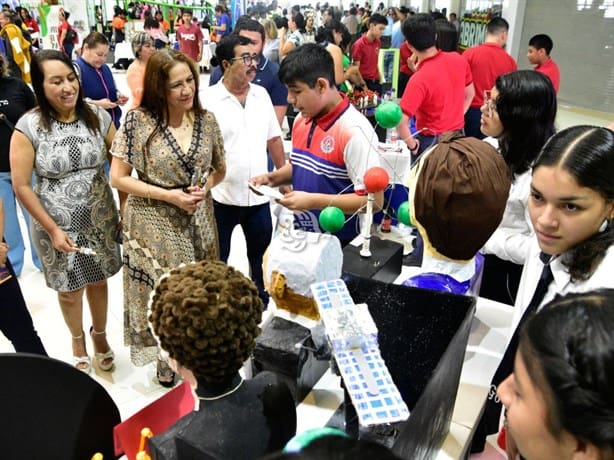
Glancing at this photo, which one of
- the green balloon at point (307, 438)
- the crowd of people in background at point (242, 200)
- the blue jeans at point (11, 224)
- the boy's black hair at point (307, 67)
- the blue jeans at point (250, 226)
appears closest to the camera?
the green balloon at point (307, 438)

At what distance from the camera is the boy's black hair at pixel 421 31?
340 centimetres

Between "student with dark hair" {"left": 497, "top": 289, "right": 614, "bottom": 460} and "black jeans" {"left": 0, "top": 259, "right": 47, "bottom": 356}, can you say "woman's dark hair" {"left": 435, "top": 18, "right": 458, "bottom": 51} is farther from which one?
"student with dark hair" {"left": 497, "top": 289, "right": 614, "bottom": 460}

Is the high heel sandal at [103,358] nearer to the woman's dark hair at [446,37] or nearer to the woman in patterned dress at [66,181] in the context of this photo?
the woman in patterned dress at [66,181]

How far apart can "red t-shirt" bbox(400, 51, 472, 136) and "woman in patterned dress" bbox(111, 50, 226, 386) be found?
182 centimetres

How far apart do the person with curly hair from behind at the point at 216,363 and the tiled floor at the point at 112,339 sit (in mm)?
1464

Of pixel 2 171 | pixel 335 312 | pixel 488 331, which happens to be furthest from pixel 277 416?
pixel 2 171

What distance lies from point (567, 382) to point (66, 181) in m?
1.98

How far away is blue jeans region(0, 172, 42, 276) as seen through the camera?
2.86m

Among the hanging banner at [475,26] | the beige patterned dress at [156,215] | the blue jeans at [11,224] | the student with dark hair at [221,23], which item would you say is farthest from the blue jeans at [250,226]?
the student with dark hair at [221,23]

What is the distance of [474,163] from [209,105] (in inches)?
65.2

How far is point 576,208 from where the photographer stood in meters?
1.06

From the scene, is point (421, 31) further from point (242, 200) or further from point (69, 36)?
point (69, 36)

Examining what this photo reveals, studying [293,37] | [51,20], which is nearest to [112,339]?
[293,37]

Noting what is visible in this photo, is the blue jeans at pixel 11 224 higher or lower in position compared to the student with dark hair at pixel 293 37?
lower
